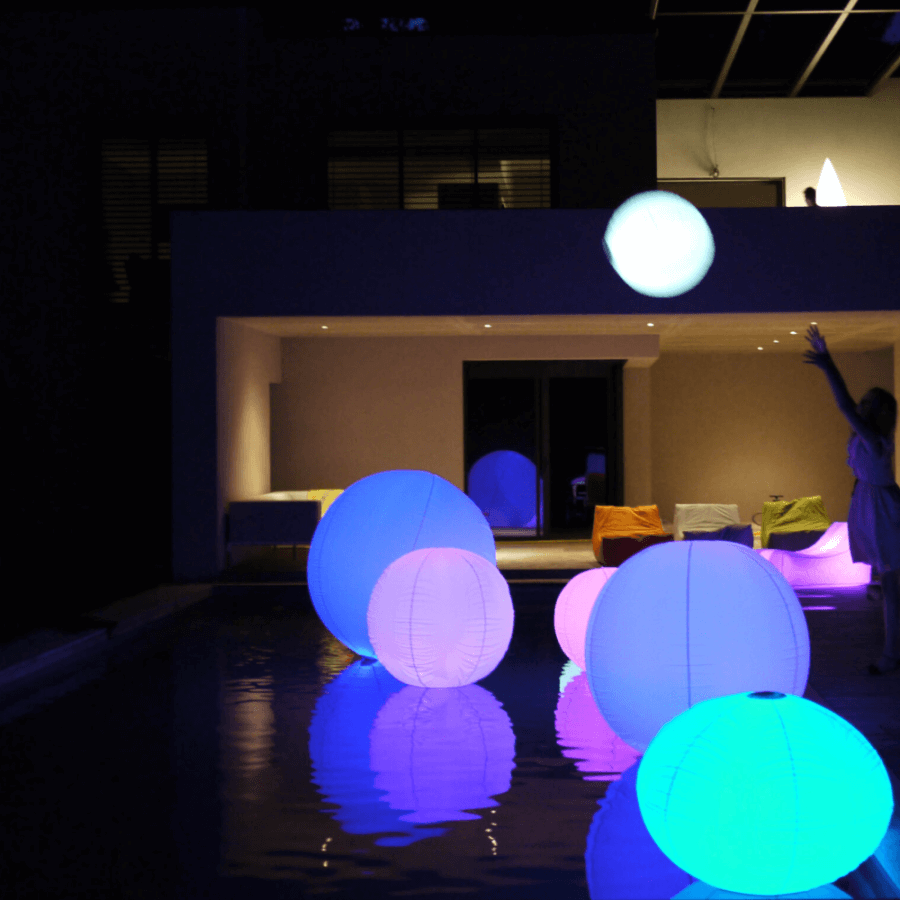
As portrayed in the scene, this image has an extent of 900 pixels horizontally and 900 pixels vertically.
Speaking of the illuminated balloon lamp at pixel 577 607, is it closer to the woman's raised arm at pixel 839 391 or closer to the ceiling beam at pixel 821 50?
the woman's raised arm at pixel 839 391

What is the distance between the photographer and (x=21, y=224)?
1170 centimetres

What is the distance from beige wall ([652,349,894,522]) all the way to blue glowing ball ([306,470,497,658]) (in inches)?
357

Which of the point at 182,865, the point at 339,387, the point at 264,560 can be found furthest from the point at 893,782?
the point at 339,387

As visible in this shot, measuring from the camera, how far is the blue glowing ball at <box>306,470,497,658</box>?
17.1 feet

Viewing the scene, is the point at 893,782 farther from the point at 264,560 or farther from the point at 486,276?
the point at 264,560

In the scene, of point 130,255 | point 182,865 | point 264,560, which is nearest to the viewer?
point 182,865

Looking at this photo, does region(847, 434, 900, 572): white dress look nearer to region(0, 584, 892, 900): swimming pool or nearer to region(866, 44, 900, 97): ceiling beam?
region(0, 584, 892, 900): swimming pool

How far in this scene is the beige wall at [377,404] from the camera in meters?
12.4

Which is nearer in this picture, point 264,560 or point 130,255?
point 264,560

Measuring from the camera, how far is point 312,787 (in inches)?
139

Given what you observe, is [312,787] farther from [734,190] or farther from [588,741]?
[734,190]

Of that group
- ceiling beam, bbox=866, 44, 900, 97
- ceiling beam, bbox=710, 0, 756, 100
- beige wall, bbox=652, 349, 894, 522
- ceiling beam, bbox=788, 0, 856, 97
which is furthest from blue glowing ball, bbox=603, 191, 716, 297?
ceiling beam, bbox=866, 44, 900, 97

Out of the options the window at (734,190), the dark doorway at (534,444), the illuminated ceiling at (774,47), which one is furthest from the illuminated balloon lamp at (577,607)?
the window at (734,190)

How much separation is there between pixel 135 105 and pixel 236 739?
1012 cm
